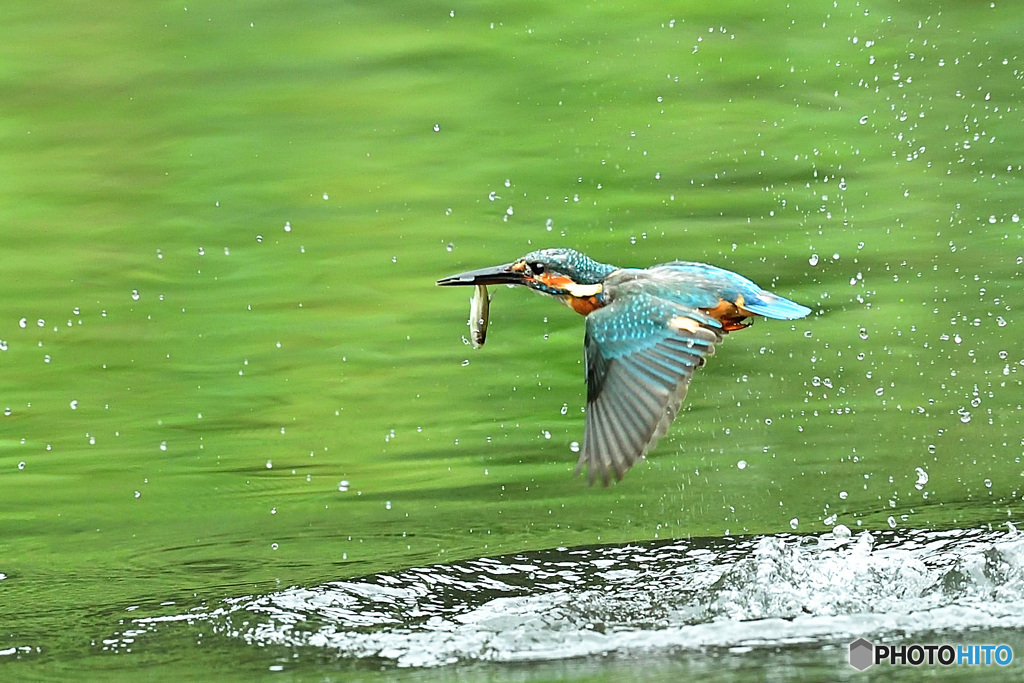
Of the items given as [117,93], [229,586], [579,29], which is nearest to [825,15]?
[579,29]

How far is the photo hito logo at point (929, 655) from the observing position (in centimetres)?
345

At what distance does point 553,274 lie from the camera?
463 centimetres

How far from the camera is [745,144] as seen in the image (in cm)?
734

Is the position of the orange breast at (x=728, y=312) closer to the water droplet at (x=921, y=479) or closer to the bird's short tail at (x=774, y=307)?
the bird's short tail at (x=774, y=307)

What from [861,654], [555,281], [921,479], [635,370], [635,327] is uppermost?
[555,281]

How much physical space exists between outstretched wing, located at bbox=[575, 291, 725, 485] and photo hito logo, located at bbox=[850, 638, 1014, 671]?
690 mm

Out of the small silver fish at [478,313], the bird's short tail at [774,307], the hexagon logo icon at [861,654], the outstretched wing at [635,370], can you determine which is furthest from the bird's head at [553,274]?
the hexagon logo icon at [861,654]

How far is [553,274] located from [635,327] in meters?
0.52

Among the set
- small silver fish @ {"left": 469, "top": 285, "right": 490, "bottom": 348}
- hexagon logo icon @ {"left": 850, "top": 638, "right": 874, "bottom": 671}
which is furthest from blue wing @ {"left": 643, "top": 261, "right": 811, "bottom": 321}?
hexagon logo icon @ {"left": 850, "top": 638, "right": 874, "bottom": 671}

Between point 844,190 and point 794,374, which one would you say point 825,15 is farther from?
point 794,374

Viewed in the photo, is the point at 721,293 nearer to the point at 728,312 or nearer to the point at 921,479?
the point at 728,312

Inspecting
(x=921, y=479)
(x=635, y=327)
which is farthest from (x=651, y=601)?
(x=921, y=479)

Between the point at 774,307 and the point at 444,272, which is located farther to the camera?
the point at 444,272

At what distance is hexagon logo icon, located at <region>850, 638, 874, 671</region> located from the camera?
3467 millimetres
